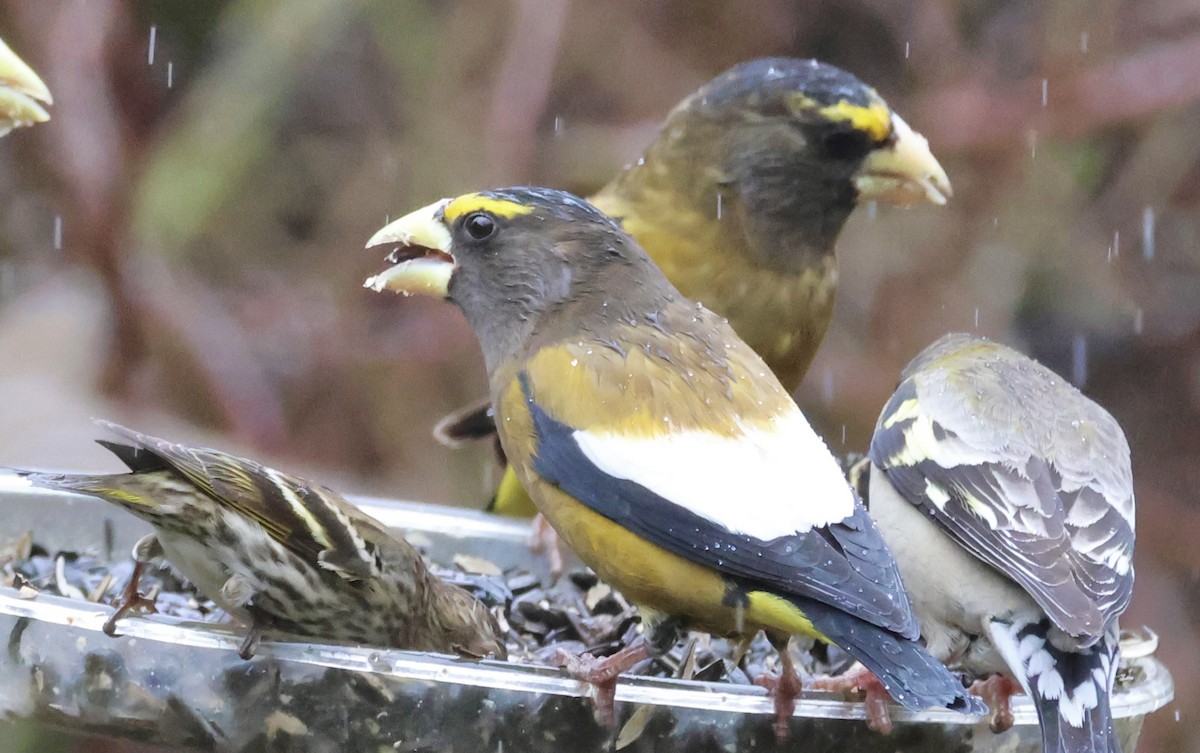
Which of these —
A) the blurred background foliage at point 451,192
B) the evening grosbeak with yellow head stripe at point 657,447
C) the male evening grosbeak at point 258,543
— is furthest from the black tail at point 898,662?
the blurred background foliage at point 451,192

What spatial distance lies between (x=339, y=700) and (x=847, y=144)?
2016 millimetres

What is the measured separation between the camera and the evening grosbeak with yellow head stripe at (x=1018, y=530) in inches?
97.0

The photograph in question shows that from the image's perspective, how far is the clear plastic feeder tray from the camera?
2.19 m

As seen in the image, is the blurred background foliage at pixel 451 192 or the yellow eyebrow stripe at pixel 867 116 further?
the blurred background foliage at pixel 451 192

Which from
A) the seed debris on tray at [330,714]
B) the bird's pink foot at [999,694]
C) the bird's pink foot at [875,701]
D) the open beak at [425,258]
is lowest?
the bird's pink foot at [999,694]

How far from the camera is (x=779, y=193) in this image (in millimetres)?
3674

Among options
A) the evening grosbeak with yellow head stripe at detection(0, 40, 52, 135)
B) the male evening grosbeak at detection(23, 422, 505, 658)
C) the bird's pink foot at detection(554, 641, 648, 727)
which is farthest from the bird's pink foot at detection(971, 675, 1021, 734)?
the evening grosbeak with yellow head stripe at detection(0, 40, 52, 135)

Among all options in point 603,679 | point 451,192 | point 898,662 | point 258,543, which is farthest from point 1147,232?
point 258,543

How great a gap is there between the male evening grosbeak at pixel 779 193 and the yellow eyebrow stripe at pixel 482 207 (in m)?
0.85

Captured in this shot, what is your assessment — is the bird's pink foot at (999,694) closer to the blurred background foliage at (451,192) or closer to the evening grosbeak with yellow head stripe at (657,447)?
the evening grosbeak with yellow head stripe at (657,447)

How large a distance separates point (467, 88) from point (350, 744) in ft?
10.7

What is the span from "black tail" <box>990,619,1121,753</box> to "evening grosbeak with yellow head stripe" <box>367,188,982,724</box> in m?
0.32

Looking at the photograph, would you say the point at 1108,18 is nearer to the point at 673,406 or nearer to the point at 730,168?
the point at 730,168

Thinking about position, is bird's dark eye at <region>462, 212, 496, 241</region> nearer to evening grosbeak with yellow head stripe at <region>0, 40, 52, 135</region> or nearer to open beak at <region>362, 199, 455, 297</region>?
open beak at <region>362, 199, 455, 297</region>
